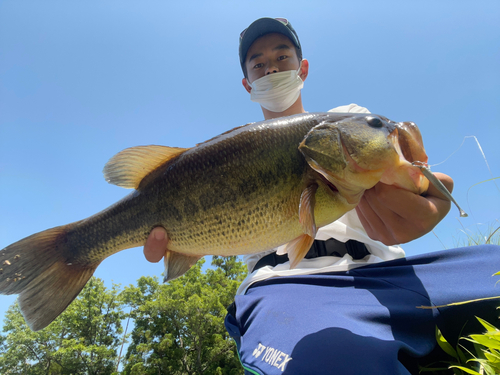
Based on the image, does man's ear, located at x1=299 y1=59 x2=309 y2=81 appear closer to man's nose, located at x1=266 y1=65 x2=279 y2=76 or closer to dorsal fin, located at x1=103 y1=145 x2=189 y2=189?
man's nose, located at x1=266 y1=65 x2=279 y2=76

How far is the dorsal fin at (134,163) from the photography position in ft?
8.05

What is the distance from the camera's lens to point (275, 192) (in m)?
1.99

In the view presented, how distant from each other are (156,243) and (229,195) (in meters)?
0.87

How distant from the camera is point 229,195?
81.4 inches

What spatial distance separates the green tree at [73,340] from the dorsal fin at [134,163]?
95.7 ft

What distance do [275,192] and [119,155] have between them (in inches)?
63.5

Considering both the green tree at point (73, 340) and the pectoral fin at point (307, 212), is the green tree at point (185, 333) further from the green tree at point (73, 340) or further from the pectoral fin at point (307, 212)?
the pectoral fin at point (307, 212)

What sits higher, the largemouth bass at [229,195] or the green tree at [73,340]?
the largemouth bass at [229,195]

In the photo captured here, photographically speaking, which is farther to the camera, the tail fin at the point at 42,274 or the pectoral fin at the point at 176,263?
the pectoral fin at the point at 176,263

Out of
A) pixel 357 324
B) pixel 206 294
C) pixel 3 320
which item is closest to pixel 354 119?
pixel 357 324

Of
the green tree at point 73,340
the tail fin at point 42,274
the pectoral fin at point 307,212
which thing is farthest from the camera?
the green tree at point 73,340

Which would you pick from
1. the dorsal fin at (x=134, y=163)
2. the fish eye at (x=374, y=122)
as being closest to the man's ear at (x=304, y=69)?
the fish eye at (x=374, y=122)

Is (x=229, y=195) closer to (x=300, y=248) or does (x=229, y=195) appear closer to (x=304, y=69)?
(x=300, y=248)

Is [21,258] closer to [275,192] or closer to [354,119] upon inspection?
[275,192]
